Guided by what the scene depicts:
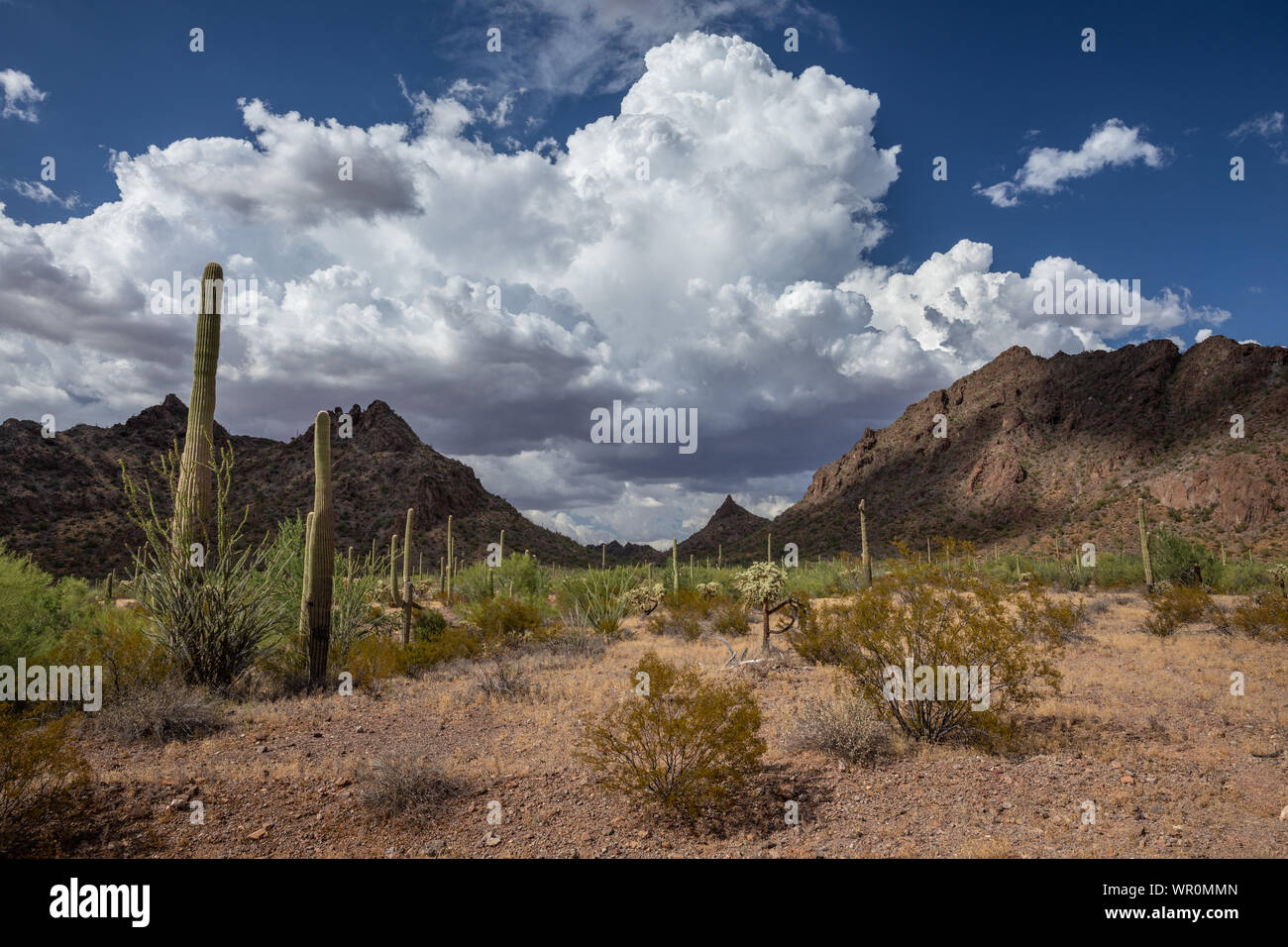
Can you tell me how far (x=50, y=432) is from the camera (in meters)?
49.7

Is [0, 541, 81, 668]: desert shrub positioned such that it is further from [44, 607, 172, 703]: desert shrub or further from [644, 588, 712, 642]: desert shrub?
[644, 588, 712, 642]: desert shrub

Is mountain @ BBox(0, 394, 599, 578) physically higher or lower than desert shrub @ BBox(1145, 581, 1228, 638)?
higher

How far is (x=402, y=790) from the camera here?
577 cm

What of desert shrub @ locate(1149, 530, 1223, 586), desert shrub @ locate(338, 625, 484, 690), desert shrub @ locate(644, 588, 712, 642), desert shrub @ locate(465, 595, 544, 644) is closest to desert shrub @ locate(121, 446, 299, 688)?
desert shrub @ locate(338, 625, 484, 690)

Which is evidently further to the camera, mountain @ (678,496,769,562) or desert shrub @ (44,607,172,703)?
mountain @ (678,496,769,562)

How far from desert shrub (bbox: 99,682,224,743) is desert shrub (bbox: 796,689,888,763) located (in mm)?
6867

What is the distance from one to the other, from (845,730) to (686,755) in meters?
1.91

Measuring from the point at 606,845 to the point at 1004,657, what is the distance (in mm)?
4650

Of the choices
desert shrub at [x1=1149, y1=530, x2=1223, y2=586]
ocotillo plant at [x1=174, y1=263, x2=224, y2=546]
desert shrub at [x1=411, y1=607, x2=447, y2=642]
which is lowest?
desert shrub at [x1=411, y1=607, x2=447, y2=642]

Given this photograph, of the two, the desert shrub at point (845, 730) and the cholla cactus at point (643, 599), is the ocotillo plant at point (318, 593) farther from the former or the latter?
the cholla cactus at point (643, 599)

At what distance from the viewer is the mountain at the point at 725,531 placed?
251 feet

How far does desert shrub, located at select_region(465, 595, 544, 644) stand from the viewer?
14.3 metres

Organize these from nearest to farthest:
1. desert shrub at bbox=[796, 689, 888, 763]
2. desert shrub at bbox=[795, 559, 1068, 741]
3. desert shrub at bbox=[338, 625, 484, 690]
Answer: desert shrub at bbox=[796, 689, 888, 763]
desert shrub at bbox=[795, 559, 1068, 741]
desert shrub at bbox=[338, 625, 484, 690]
